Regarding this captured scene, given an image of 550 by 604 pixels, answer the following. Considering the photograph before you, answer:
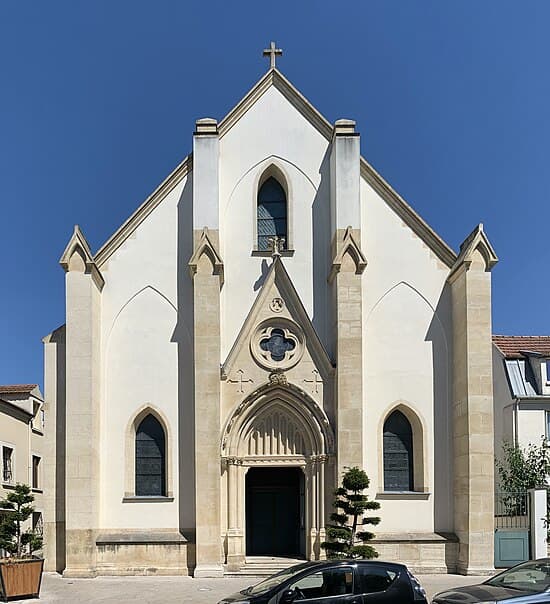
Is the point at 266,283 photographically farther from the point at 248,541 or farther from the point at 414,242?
the point at 248,541

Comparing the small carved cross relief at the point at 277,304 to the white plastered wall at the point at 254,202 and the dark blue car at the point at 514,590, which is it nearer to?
the white plastered wall at the point at 254,202

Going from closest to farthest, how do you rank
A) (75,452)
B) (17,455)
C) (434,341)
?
(75,452), (434,341), (17,455)

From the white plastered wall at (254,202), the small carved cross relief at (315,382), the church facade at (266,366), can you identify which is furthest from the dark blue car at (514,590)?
the white plastered wall at (254,202)

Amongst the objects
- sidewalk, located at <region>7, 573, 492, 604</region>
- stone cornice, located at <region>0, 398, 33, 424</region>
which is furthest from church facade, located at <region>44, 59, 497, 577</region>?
stone cornice, located at <region>0, 398, 33, 424</region>

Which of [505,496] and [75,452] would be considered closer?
[75,452]

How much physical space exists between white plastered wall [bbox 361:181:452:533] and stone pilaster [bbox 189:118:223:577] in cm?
476

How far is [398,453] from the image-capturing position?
26.3 m

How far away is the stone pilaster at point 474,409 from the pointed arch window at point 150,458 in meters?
9.07

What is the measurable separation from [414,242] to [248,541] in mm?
11122

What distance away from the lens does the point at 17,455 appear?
4094 centimetres

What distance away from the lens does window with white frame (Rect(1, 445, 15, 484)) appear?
3925cm

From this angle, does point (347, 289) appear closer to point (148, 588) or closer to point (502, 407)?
point (148, 588)

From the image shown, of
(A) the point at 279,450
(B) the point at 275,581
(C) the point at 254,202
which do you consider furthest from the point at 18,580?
(C) the point at 254,202

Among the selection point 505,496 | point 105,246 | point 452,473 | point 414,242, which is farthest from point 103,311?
point 505,496
